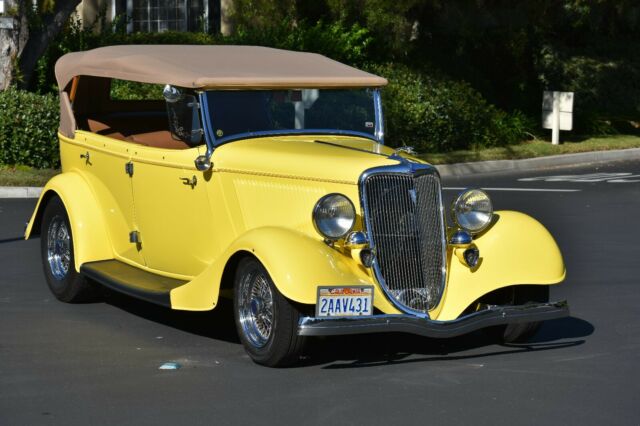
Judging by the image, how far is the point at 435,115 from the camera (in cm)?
2303

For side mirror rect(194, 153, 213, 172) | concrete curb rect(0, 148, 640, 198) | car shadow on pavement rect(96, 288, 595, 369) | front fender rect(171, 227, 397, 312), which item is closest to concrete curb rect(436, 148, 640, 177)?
concrete curb rect(0, 148, 640, 198)

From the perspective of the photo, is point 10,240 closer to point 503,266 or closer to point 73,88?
point 73,88

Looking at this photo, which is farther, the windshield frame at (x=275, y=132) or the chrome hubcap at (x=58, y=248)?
the chrome hubcap at (x=58, y=248)

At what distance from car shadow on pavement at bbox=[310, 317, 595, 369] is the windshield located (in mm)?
1538

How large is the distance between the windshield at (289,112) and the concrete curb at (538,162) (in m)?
11.4

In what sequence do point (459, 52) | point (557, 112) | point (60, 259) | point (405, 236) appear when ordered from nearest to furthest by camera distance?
point (405, 236)
point (60, 259)
point (557, 112)
point (459, 52)

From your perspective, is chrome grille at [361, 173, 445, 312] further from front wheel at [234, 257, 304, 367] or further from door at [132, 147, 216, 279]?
door at [132, 147, 216, 279]

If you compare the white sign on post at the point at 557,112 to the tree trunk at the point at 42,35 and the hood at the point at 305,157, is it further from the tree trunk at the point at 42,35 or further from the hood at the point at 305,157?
the hood at the point at 305,157

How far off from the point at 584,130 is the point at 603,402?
2124cm

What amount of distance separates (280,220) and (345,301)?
93cm

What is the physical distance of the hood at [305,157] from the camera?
8.05 meters

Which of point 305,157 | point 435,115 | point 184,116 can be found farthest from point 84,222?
point 435,115

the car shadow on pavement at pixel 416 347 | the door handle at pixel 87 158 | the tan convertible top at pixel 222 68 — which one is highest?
the tan convertible top at pixel 222 68

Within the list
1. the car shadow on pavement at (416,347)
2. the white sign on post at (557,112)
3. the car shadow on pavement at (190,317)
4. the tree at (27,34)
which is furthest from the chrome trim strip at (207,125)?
the white sign on post at (557,112)
